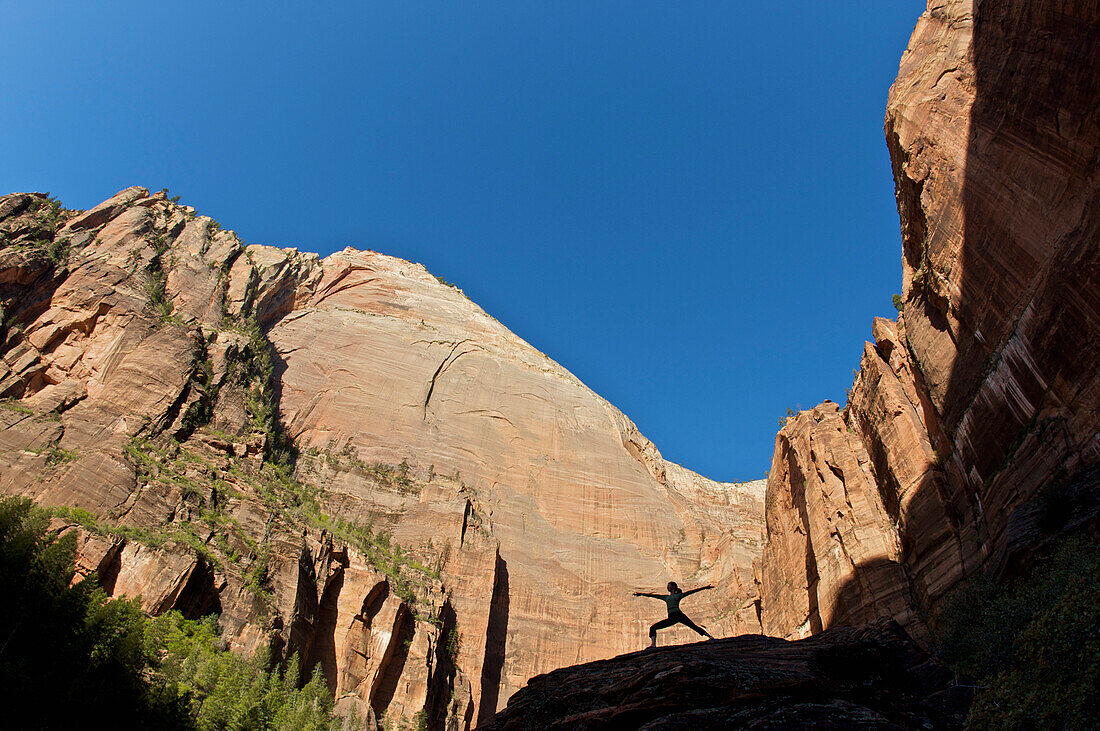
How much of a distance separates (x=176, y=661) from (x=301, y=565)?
918 cm

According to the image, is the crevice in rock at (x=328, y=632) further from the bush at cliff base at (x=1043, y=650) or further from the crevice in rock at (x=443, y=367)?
the bush at cliff base at (x=1043, y=650)

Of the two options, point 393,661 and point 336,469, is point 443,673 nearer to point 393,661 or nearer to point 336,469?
point 393,661

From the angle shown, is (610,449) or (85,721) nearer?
(85,721)

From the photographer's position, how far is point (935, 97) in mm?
27984

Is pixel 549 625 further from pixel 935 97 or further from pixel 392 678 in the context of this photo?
pixel 935 97

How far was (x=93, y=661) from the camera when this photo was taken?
2075 cm

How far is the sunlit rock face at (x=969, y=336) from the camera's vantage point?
18.2 m

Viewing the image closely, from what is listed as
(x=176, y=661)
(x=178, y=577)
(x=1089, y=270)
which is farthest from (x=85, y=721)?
(x=1089, y=270)

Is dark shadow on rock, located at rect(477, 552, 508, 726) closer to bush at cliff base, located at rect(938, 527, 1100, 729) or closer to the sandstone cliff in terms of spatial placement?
the sandstone cliff

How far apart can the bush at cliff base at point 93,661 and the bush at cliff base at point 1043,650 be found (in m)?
22.2

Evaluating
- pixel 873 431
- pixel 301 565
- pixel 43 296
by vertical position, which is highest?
pixel 43 296

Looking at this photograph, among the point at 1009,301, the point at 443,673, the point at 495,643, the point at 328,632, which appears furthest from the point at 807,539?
the point at 328,632

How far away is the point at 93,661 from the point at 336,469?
28.6 meters

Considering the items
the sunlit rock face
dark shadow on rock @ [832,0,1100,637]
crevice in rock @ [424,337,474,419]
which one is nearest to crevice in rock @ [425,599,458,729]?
the sunlit rock face
